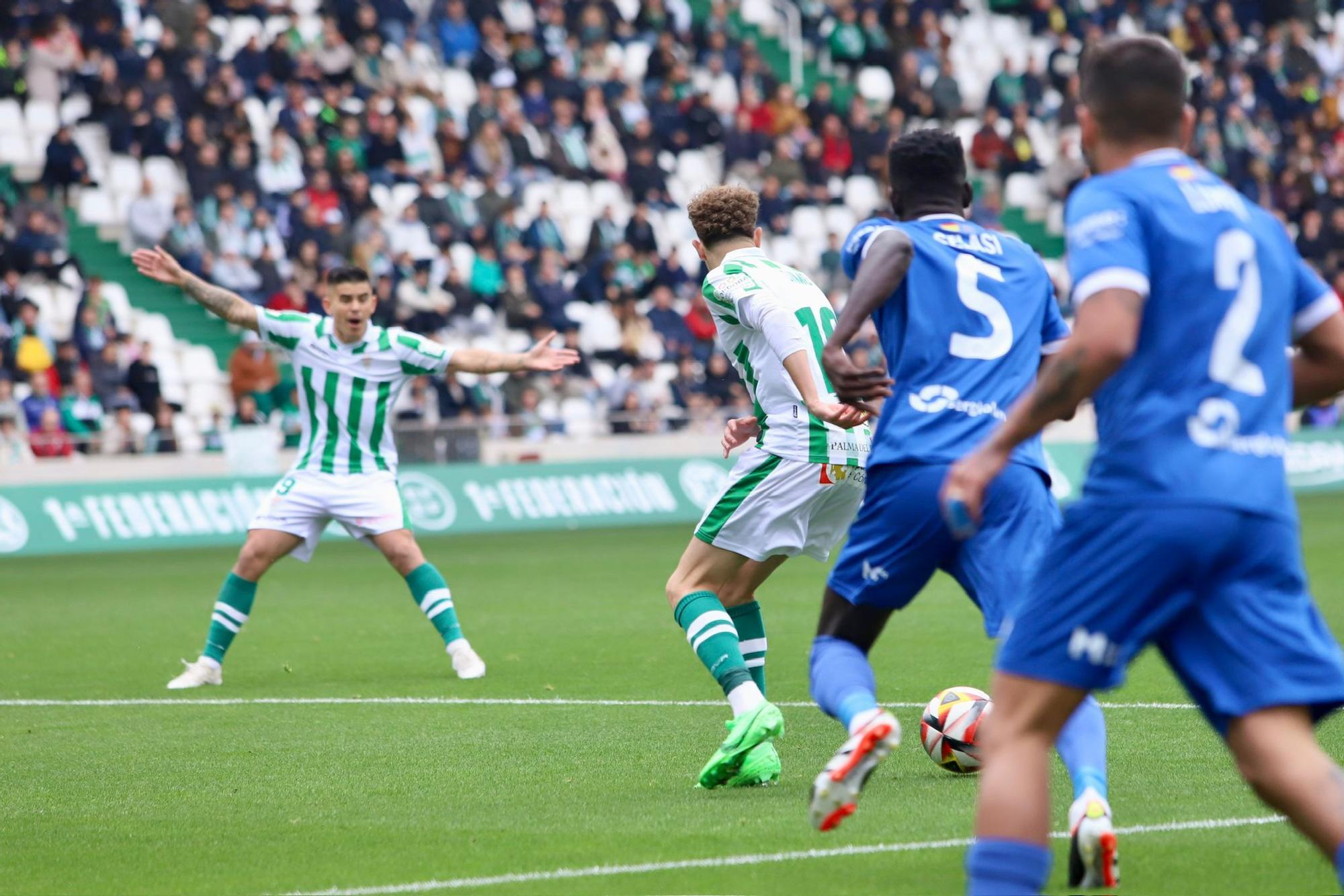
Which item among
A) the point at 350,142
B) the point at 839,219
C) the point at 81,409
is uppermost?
the point at 350,142

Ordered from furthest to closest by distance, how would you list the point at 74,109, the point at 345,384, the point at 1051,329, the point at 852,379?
1. the point at 74,109
2. the point at 345,384
3. the point at 1051,329
4. the point at 852,379

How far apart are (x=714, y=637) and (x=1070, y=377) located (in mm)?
3526

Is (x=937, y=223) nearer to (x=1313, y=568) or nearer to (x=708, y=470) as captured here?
(x=1313, y=568)

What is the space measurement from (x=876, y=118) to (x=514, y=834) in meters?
26.2

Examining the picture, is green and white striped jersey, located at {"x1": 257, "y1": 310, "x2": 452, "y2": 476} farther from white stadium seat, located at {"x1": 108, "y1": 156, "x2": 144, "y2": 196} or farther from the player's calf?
white stadium seat, located at {"x1": 108, "y1": 156, "x2": 144, "y2": 196}

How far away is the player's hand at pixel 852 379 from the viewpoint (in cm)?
530

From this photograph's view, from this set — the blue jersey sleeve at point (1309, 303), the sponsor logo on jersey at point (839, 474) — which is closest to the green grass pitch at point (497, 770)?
the sponsor logo on jersey at point (839, 474)

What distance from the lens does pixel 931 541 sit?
211 inches

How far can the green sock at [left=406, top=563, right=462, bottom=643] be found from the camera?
35.8ft

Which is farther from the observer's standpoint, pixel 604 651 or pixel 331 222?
pixel 331 222

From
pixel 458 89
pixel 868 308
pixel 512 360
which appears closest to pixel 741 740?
pixel 868 308

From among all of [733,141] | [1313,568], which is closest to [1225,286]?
[1313,568]

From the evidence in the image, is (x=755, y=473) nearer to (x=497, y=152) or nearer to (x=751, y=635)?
(x=751, y=635)

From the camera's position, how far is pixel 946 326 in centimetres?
553
